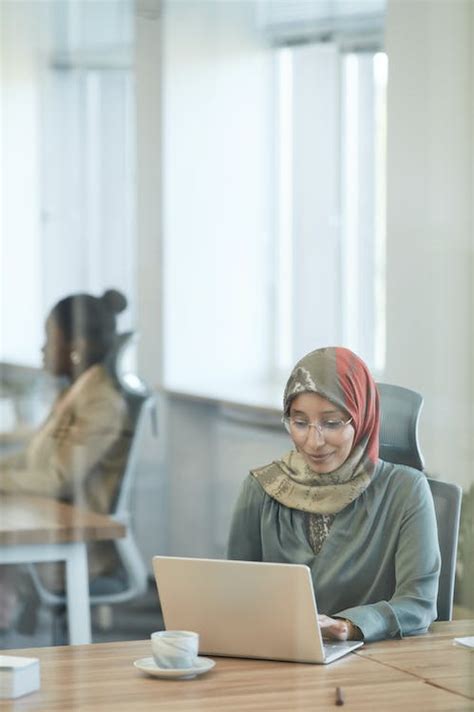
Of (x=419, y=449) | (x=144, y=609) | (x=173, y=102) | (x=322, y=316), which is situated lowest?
(x=144, y=609)

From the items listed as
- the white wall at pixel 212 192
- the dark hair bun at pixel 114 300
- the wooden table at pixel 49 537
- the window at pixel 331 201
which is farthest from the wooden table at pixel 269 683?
the dark hair bun at pixel 114 300

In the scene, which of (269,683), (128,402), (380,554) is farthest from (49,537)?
(269,683)

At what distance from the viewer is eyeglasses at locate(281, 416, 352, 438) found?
1.76m

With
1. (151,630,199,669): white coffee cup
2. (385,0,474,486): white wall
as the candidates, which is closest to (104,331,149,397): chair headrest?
(385,0,474,486): white wall

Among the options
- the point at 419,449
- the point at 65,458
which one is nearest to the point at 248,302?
the point at 65,458

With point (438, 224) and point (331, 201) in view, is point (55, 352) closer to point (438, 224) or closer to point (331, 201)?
point (331, 201)

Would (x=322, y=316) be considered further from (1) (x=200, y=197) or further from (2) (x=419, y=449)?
(1) (x=200, y=197)

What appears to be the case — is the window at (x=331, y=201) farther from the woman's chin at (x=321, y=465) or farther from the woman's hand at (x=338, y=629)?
the woman's hand at (x=338, y=629)

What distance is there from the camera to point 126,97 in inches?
112

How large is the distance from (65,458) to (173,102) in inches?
29.8

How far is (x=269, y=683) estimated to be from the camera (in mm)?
1633

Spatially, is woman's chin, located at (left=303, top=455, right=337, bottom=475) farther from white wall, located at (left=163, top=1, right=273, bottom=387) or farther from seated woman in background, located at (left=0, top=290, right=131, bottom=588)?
seated woman in background, located at (left=0, top=290, right=131, bottom=588)

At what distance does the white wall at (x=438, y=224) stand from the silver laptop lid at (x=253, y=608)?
0.89ft

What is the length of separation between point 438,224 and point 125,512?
1290mm
